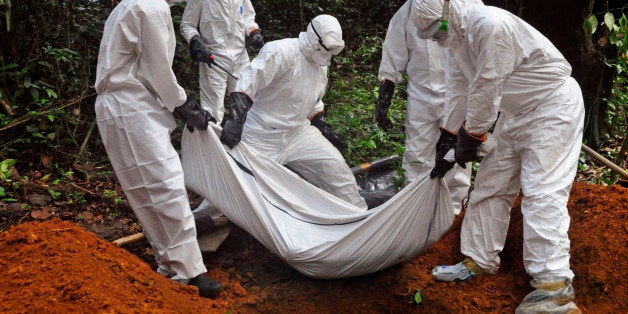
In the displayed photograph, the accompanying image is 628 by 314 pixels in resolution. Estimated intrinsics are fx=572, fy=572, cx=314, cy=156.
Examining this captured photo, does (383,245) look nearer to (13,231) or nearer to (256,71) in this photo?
(256,71)

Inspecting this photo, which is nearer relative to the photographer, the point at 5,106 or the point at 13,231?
the point at 13,231

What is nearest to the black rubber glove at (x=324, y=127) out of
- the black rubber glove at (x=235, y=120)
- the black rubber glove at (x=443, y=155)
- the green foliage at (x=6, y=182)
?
the black rubber glove at (x=235, y=120)

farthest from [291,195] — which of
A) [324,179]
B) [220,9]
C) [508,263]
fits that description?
[220,9]

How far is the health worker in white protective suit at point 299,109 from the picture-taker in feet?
12.2

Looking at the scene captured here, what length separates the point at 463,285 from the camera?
3.12 metres

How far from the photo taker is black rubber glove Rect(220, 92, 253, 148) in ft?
10.9

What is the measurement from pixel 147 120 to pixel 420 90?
6.80 ft

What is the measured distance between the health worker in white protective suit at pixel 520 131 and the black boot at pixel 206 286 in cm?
133

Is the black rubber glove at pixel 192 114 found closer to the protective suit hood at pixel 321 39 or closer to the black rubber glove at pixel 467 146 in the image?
the protective suit hood at pixel 321 39

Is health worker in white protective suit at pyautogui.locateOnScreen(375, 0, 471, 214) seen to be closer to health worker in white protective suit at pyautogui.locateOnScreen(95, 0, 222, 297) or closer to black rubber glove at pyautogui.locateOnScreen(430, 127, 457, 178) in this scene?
black rubber glove at pyautogui.locateOnScreen(430, 127, 457, 178)

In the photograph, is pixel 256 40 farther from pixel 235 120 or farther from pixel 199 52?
pixel 235 120

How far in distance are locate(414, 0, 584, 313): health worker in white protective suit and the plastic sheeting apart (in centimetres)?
27

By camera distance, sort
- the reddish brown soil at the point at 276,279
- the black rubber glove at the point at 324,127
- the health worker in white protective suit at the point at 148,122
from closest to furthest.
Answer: the reddish brown soil at the point at 276,279 < the health worker in white protective suit at the point at 148,122 < the black rubber glove at the point at 324,127

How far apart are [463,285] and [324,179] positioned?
1194mm
